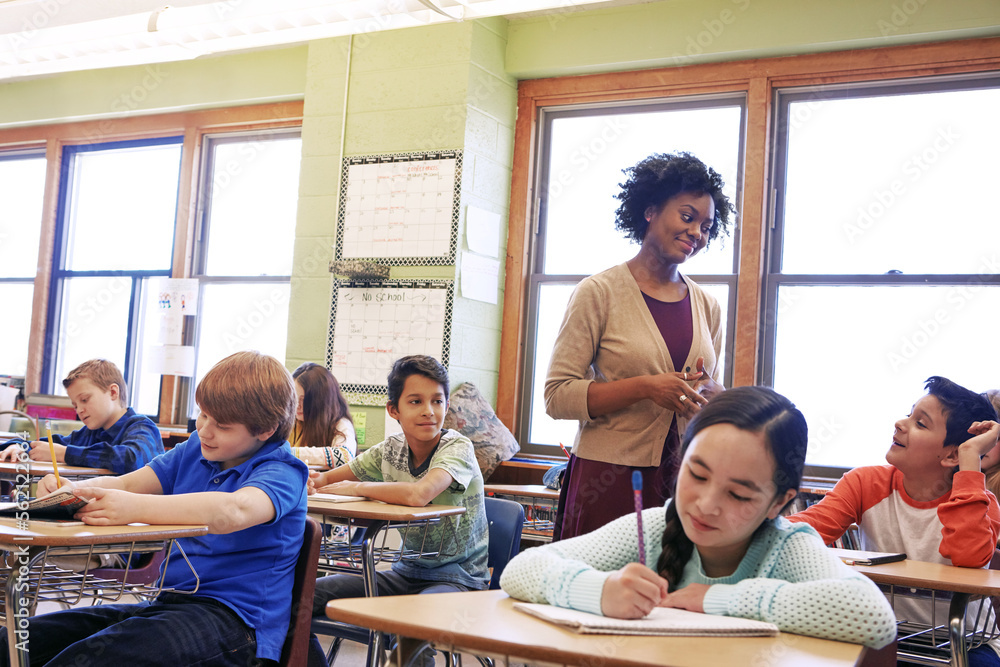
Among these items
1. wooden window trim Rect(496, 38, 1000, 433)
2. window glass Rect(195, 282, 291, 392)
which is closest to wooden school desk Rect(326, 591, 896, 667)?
wooden window trim Rect(496, 38, 1000, 433)

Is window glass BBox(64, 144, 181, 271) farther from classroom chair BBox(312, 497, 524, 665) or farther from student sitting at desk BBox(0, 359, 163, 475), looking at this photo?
classroom chair BBox(312, 497, 524, 665)

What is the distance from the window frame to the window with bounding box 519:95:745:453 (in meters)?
1.61

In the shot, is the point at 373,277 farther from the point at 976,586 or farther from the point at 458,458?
the point at 976,586

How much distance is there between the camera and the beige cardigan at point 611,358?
1970 millimetres

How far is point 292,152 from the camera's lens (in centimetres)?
548

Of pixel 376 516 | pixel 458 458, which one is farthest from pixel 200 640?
pixel 458 458

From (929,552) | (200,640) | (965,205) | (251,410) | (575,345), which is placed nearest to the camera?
(200,640)

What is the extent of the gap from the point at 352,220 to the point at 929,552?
3.20 m

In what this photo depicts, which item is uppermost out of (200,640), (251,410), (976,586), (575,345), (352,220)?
(352,220)

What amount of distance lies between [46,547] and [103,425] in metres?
2.35

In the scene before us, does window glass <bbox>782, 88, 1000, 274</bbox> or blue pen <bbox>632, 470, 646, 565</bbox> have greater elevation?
window glass <bbox>782, 88, 1000, 274</bbox>

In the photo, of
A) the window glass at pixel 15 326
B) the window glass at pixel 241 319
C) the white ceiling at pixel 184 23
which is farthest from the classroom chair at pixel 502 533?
the window glass at pixel 15 326

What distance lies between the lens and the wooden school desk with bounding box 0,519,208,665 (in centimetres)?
142

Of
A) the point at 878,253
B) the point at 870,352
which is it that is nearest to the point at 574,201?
the point at 878,253
